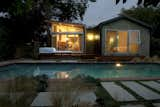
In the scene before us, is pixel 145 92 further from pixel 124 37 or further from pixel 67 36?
pixel 67 36

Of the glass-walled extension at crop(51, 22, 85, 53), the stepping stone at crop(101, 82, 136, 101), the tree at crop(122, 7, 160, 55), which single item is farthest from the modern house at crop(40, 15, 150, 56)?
the stepping stone at crop(101, 82, 136, 101)

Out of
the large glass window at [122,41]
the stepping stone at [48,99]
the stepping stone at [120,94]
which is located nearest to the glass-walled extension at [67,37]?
the large glass window at [122,41]

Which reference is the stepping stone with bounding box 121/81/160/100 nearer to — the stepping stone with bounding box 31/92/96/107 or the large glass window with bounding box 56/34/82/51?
the stepping stone with bounding box 31/92/96/107

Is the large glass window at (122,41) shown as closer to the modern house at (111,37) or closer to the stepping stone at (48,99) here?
the modern house at (111,37)

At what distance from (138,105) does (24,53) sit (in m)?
16.4

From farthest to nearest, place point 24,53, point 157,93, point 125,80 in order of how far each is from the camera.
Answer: point 24,53 < point 125,80 < point 157,93

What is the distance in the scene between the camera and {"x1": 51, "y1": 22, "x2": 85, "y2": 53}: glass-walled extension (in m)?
21.3

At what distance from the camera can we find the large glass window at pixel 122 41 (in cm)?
2114

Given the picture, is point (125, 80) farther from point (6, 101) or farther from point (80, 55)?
point (80, 55)

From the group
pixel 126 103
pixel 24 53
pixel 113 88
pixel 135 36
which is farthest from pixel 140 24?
pixel 126 103

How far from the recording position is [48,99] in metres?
5.77

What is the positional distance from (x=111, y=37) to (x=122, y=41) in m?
0.95

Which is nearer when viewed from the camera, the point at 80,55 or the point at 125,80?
the point at 125,80

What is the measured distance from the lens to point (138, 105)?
5.40 meters
